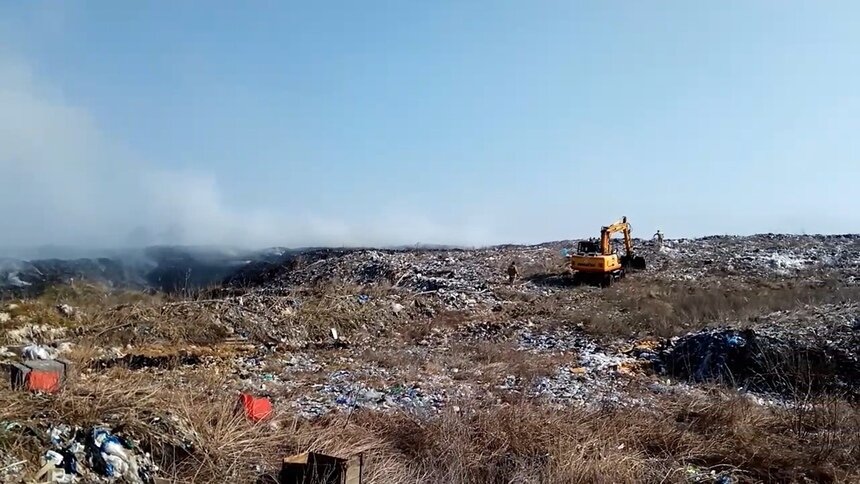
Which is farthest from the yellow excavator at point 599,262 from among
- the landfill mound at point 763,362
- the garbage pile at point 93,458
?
the garbage pile at point 93,458

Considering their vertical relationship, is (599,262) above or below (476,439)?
above

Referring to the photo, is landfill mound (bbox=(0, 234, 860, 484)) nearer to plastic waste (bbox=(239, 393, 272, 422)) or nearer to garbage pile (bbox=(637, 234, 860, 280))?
plastic waste (bbox=(239, 393, 272, 422))

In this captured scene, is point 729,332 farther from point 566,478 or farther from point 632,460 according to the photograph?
point 566,478

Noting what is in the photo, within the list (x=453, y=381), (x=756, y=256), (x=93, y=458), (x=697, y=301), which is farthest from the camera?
(x=756, y=256)

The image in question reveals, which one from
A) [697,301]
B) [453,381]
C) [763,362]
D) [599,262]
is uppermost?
[599,262]

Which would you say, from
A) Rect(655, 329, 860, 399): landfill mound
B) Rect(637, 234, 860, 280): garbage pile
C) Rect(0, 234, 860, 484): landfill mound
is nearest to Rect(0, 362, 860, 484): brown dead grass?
Rect(0, 234, 860, 484): landfill mound

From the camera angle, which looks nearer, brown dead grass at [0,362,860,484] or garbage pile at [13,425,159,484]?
garbage pile at [13,425,159,484]

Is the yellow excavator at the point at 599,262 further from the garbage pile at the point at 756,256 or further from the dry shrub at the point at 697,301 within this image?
the garbage pile at the point at 756,256

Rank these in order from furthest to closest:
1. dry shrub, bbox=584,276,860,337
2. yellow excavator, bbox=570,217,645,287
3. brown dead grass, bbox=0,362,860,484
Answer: yellow excavator, bbox=570,217,645,287 → dry shrub, bbox=584,276,860,337 → brown dead grass, bbox=0,362,860,484

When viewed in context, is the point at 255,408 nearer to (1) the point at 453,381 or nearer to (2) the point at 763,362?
(1) the point at 453,381

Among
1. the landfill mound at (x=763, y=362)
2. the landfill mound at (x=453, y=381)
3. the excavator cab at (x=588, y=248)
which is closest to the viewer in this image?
the landfill mound at (x=453, y=381)

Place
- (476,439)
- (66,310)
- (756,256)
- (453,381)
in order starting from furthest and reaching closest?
(756,256), (66,310), (453,381), (476,439)

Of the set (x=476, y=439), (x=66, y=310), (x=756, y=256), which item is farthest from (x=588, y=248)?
(x=476, y=439)

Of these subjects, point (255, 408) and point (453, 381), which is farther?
point (453, 381)
